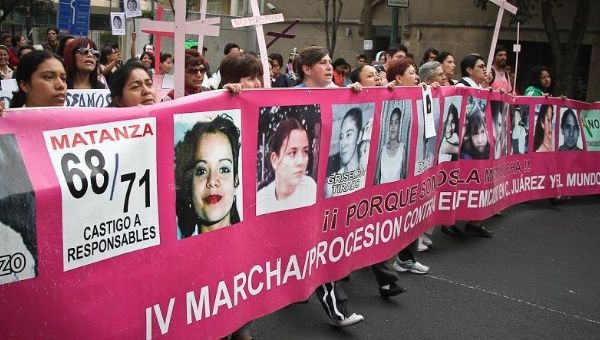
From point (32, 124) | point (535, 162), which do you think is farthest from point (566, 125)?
point (32, 124)

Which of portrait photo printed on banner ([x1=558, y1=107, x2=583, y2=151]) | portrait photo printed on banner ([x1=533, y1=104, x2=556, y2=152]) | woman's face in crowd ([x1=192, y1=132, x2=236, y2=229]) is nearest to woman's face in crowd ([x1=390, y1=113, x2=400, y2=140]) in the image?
woman's face in crowd ([x1=192, y1=132, x2=236, y2=229])

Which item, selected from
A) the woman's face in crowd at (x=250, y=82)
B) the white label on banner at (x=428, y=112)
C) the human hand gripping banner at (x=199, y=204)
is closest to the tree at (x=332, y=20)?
the white label on banner at (x=428, y=112)

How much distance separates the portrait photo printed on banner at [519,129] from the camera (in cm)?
805

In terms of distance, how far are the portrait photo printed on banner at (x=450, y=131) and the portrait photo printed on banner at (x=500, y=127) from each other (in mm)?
819

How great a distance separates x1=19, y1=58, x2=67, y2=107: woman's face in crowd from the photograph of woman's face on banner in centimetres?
304

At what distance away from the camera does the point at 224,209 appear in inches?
138

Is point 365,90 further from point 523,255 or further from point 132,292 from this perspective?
point 523,255

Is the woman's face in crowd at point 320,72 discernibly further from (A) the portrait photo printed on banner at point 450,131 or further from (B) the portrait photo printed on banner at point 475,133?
(B) the portrait photo printed on banner at point 475,133

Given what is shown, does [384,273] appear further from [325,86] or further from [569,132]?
[569,132]

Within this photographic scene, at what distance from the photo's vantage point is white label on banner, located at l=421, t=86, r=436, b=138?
575 cm

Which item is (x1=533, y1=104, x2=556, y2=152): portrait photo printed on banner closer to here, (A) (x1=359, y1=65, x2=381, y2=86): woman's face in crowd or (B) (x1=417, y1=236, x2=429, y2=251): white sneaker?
(B) (x1=417, y1=236, x2=429, y2=251): white sneaker

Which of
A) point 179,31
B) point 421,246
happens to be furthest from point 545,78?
point 179,31

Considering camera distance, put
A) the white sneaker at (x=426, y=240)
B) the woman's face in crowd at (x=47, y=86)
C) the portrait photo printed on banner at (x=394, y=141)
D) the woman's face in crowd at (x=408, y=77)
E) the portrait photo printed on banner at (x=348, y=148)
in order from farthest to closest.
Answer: the white sneaker at (x=426, y=240)
the woman's face in crowd at (x=408, y=77)
the portrait photo printed on banner at (x=394, y=141)
the portrait photo printed on banner at (x=348, y=148)
the woman's face in crowd at (x=47, y=86)

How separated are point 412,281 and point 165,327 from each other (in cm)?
304
